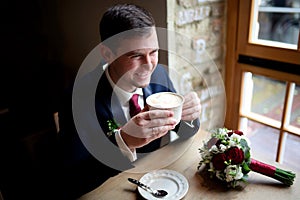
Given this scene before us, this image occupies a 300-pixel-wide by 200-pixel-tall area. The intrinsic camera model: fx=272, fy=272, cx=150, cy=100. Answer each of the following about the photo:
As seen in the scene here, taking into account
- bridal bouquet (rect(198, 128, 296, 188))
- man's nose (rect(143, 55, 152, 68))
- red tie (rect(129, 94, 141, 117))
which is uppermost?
man's nose (rect(143, 55, 152, 68))

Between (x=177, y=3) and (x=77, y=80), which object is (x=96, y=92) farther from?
(x=177, y=3)

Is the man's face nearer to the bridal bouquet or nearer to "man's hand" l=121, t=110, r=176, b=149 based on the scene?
"man's hand" l=121, t=110, r=176, b=149

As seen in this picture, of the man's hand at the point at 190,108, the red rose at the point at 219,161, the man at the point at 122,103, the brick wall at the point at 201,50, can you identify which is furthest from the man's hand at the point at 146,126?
the brick wall at the point at 201,50

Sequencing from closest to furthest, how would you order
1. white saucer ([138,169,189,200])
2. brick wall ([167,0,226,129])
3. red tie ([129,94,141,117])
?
white saucer ([138,169,189,200])
red tie ([129,94,141,117])
brick wall ([167,0,226,129])

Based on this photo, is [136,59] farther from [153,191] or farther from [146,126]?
[153,191]

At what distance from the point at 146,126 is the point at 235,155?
0.36 meters

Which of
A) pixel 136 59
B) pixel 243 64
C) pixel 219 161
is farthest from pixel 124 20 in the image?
pixel 243 64

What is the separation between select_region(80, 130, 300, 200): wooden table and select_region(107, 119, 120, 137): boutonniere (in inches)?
7.5

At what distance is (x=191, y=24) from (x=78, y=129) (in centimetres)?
93

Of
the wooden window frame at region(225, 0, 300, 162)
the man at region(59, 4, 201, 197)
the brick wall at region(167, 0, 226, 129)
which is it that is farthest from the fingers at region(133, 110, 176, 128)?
the wooden window frame at region(225, 0, 300, 162)

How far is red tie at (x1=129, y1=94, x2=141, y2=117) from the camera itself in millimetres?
1069

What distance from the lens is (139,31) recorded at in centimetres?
88

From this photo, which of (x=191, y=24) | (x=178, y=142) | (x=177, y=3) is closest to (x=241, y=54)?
(x=191, y=24)

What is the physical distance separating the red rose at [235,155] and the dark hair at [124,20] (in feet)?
1.76
